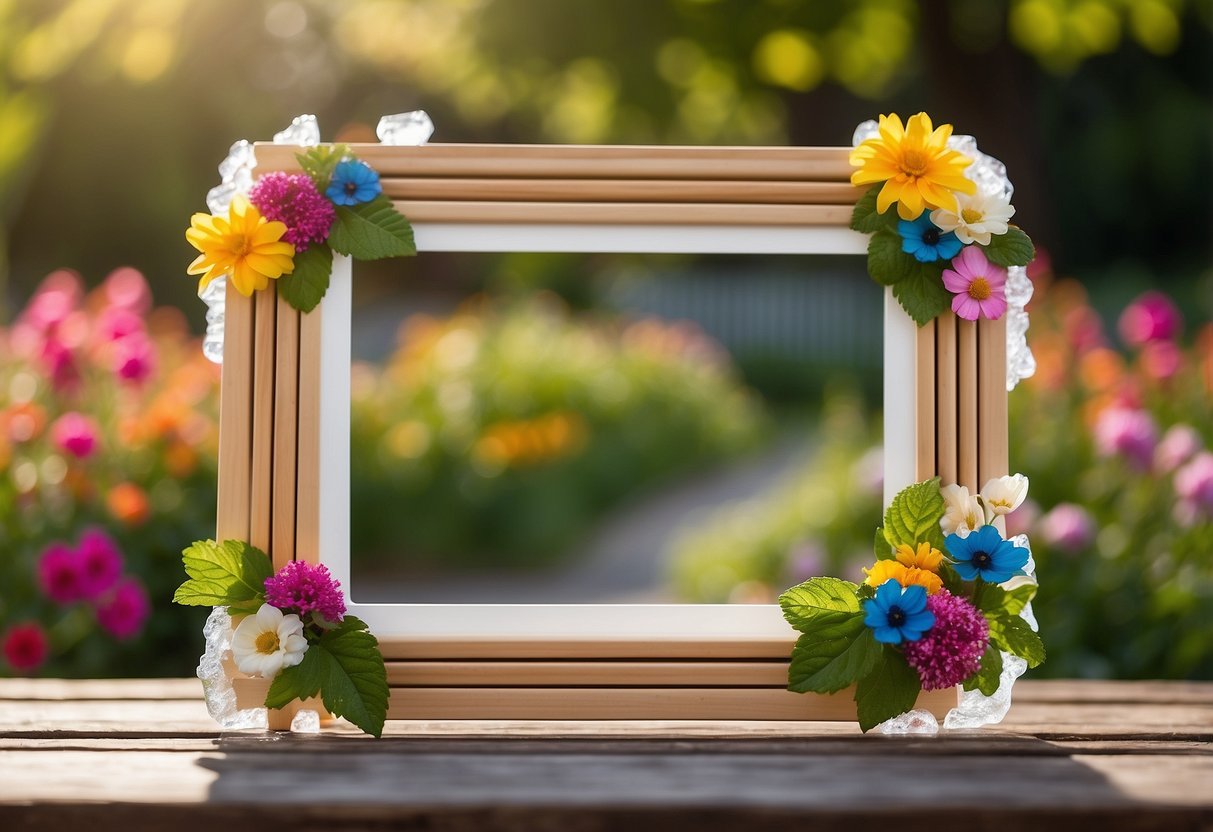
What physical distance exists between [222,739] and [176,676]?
132cm

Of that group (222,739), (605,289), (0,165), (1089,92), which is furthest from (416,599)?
(1089,92)

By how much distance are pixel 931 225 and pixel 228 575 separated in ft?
2.36

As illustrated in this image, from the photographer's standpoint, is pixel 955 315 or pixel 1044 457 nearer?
pixel 955 315

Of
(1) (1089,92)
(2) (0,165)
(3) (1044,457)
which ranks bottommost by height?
(3) (1044,457)

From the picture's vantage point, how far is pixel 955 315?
39.2 inches

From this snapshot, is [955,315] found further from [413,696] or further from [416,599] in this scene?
[416,599]

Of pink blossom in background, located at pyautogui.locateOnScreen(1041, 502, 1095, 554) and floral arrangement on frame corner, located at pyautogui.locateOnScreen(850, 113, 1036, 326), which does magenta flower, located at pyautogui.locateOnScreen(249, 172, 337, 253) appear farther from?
pink blossom in background, located at pyautogui.locateOnScreen(1041, 502, 1095, 554)

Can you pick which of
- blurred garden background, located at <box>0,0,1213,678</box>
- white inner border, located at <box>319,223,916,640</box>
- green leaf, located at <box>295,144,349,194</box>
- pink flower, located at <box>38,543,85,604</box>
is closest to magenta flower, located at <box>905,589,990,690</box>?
white inner border, located at <box>319,223,916,640</box>

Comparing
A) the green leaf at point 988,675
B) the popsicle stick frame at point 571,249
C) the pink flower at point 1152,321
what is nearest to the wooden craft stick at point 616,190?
the popsicle stick frame at point 571,249

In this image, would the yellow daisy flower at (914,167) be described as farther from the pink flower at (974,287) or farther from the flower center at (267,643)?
the flower center at (267,643)

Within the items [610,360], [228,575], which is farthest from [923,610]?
[610,360]

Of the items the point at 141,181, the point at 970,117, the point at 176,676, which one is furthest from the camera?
the point at 141,181

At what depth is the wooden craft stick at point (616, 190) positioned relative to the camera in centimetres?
98

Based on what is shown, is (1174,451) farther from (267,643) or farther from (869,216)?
(267,643)
